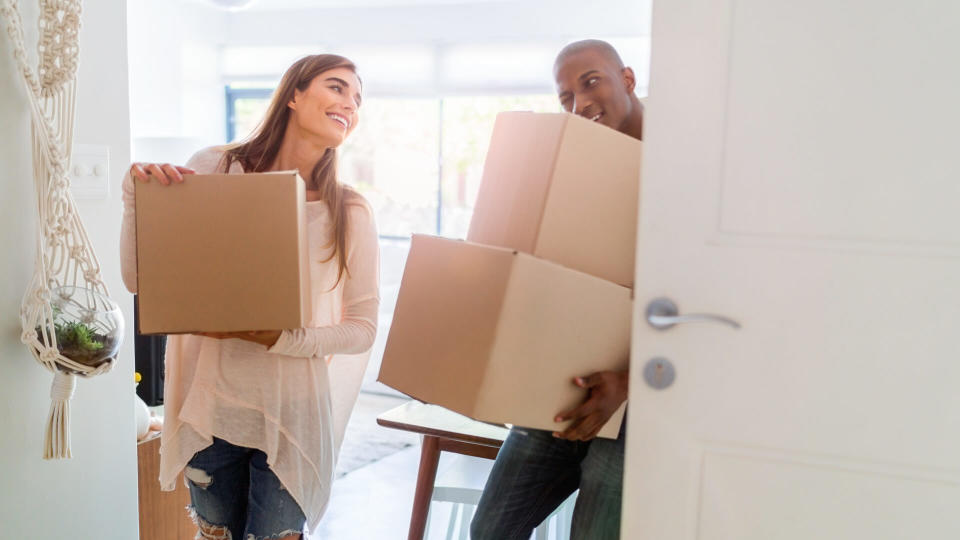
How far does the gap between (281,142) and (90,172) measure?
0.47 metres

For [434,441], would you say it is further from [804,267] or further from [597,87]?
[804,267]

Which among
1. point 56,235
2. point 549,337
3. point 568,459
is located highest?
point 56,235

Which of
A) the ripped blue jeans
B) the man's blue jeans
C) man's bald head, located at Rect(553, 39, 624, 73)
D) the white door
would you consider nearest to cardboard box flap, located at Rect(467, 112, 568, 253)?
the white door

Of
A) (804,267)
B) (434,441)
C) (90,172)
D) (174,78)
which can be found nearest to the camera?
(804,267)

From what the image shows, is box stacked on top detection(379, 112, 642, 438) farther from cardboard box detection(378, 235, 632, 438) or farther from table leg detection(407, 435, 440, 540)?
table leg detection(407, 435, 440, 540)

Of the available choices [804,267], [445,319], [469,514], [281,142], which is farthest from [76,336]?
[804,267]

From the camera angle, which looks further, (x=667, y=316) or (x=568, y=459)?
(x=568, y=459)

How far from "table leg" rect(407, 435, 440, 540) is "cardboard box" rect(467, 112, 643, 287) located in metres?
0.86

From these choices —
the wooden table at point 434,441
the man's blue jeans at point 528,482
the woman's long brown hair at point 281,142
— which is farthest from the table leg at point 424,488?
the woman's long brown hair at point 281,142

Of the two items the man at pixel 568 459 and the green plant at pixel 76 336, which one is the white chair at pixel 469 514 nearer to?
the man at pixel 568 459

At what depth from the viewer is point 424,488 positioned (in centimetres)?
199

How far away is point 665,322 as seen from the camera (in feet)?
3.66

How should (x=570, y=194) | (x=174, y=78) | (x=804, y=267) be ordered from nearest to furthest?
(x=804, y=267) < (x=570, y=194) < (x=174, y=78)

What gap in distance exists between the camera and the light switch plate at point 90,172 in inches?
66.1
